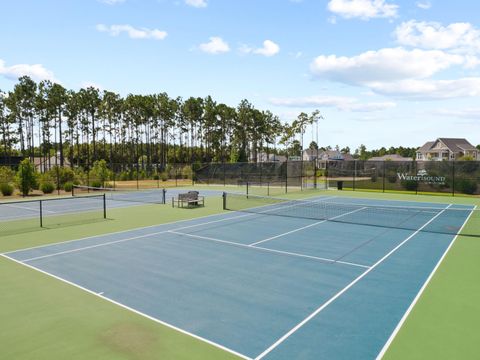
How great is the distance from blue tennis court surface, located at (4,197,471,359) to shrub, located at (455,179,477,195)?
59.3ft

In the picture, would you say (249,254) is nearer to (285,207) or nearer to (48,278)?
(48,278)

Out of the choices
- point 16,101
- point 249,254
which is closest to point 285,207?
point 249,254

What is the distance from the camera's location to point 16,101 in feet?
198

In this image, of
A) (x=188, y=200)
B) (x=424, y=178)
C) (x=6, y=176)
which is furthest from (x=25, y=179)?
(x=424, y=178)

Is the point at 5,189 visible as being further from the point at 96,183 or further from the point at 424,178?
the point at 424,178

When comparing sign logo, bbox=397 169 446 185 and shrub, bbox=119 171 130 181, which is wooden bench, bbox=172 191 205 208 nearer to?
sign logo, bbox=397 169 446 185

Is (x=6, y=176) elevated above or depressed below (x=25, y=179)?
above

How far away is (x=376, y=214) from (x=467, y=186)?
16520 millimetres

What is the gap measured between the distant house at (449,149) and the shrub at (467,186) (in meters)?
55.7

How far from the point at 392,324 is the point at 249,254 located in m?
5.52

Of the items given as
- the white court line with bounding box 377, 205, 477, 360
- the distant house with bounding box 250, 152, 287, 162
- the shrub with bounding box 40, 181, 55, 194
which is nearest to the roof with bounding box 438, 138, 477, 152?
the distant house with bounding box 250, 152, 287, 162

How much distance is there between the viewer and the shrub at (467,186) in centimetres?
3103

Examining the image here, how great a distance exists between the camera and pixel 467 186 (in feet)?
102

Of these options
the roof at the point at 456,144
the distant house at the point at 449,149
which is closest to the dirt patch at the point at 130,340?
the distant house at the point at 449,149
